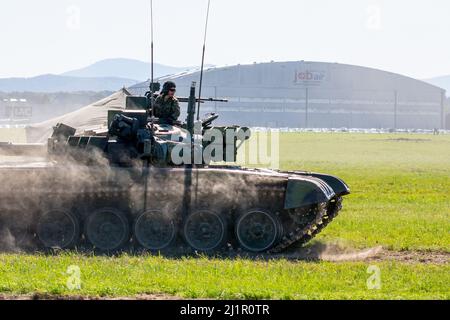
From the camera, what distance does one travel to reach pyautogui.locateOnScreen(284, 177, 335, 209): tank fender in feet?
62.1

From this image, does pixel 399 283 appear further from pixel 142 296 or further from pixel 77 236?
pixel 77 236

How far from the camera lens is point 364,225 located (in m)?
23.6

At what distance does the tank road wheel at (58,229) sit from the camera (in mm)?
19688

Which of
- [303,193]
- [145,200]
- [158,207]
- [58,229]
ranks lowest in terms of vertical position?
[58,229]

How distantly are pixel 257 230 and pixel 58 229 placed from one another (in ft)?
13.2

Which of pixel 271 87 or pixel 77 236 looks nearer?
pixel 77 236

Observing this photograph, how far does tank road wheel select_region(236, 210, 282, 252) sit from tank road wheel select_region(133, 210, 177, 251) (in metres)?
1.37

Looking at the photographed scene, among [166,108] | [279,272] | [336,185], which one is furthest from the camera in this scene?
[166,108]

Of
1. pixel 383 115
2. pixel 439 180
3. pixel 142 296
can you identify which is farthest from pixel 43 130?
pixel 383 115

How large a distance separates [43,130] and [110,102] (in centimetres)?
308

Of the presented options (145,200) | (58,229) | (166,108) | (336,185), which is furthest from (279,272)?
(166,108)

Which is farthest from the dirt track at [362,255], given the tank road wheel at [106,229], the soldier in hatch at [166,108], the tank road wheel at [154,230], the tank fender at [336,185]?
the soldier in hatch at [166,108]

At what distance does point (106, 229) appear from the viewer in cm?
1970

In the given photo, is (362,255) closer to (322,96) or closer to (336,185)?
(336,185)
